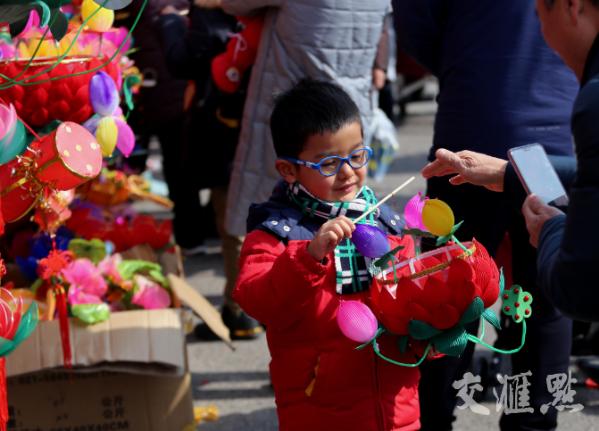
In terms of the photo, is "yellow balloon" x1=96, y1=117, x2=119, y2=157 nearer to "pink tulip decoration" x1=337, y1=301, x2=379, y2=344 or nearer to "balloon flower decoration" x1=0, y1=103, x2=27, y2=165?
"balloon flower decoration" x1=0, y1=103, x2=27, y2=165

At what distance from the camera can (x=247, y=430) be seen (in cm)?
368

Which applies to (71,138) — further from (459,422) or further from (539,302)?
(459,422)

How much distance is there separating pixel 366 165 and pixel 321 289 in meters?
0.33

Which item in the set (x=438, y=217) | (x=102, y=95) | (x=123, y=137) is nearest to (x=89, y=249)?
(x=123, y=137)

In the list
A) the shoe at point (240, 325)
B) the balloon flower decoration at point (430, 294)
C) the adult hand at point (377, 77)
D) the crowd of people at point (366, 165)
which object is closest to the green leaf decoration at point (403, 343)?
the balloon flower decoration at point (430, 294)

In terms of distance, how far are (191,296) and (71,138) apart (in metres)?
1.34

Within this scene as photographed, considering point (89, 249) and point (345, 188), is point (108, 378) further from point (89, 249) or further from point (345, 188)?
point (345, 188)

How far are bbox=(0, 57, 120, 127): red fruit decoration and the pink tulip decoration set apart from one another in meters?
1.09

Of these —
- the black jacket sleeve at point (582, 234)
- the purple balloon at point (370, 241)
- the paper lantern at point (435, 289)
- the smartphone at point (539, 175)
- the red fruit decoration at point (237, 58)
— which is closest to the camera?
the black jacket sleeve at point (582, 234)

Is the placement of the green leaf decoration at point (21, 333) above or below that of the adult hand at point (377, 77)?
above

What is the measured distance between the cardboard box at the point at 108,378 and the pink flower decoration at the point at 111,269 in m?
Answer: 0.25

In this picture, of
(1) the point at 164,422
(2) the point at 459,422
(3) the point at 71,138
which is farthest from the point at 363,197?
(2) the point at 459,422

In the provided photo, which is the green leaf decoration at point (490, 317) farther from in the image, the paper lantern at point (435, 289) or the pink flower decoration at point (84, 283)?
the pink flower decoration at point (84, 283)

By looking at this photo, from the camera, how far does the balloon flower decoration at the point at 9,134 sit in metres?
2.03
